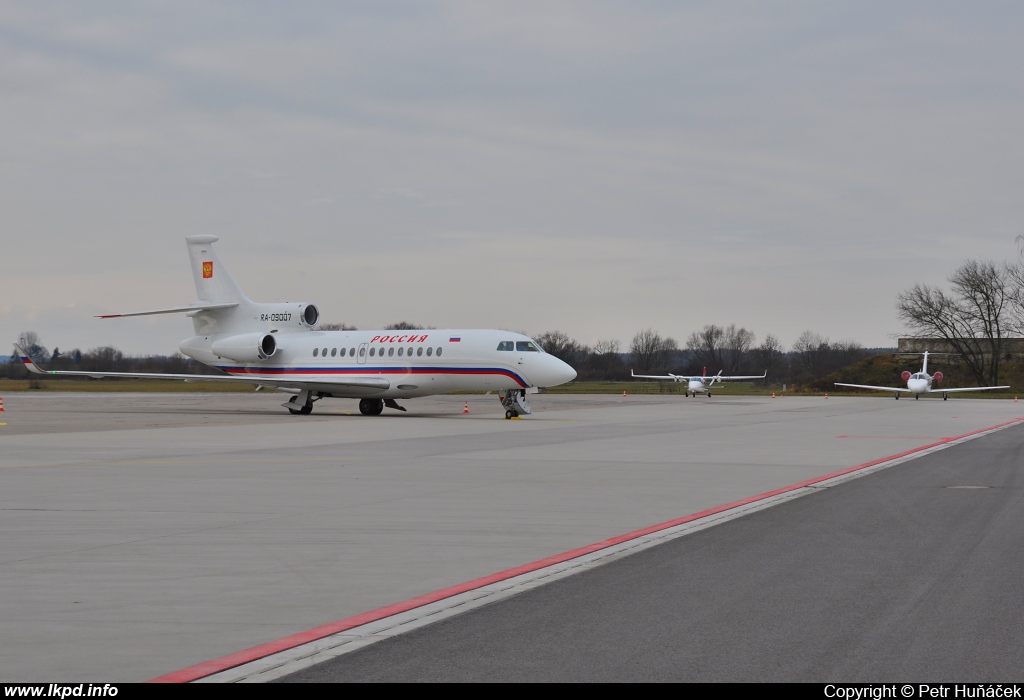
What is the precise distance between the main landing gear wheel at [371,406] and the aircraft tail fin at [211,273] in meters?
7.71

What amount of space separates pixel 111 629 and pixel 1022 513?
34.8 feet

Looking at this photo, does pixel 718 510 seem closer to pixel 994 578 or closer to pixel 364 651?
pixel 994 578

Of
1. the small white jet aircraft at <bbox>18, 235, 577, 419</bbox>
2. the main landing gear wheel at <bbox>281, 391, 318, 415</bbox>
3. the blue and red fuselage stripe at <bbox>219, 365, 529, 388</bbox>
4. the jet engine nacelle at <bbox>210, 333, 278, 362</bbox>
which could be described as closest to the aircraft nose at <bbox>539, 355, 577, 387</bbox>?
the small white jet aircraft at <bbox>18, 235, 577, 419</bbox>

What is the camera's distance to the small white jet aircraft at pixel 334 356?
3862 centimetres

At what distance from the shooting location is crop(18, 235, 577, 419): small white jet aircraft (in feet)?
127

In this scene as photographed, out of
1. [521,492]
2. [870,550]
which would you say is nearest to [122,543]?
[521,492]

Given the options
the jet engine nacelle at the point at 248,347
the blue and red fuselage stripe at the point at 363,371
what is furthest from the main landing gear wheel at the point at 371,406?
the jet engine nacelle at the point at 248,347

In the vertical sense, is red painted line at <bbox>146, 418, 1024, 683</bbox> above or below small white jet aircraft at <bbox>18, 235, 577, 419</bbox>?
below

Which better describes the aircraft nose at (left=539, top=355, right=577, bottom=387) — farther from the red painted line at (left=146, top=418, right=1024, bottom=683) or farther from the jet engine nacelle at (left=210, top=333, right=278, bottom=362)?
A: the red painted line at (left=146, top=418, right=1024, bottom=683)

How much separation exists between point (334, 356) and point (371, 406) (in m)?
2.64

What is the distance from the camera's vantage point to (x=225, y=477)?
16.6 m

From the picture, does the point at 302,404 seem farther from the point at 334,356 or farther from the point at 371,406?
the point at 371,406

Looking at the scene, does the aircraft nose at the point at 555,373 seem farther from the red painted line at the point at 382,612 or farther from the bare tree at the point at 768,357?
the bare tree at the point at 768,357

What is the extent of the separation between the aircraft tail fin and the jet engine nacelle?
244cm
